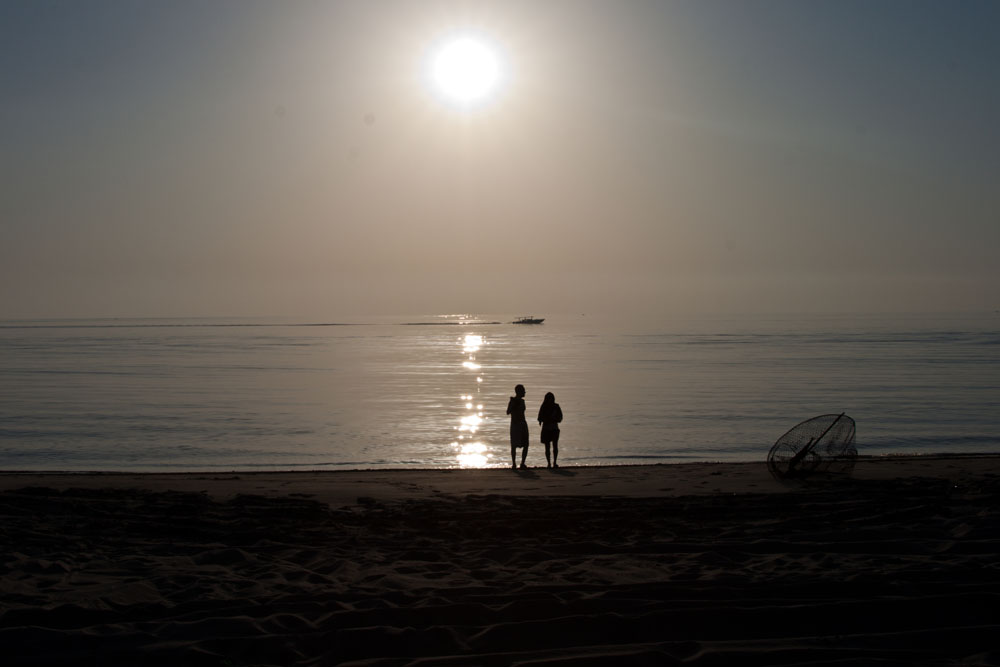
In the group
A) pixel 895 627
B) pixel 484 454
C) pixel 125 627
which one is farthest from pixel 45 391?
pixel 895 627

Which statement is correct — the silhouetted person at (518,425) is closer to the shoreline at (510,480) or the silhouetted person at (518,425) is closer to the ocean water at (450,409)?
the shoreline at (510,480)

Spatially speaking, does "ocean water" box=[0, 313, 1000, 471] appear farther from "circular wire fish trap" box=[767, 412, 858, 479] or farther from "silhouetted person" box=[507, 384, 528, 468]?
"circular wire fish trap" box=[767, 412, 858, 479]

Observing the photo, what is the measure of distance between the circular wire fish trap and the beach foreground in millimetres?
1190

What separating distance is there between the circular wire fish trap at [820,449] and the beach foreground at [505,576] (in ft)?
3.90

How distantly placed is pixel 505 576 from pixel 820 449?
7.73 metres

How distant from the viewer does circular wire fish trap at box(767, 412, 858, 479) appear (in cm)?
1259

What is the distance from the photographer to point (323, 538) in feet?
27.9

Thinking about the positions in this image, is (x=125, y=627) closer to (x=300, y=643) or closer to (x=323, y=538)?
(x=300, y=643)

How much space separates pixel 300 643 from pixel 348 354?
199ft

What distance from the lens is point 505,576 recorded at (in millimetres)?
6754

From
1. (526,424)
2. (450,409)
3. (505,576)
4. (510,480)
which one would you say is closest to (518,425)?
(526,424)

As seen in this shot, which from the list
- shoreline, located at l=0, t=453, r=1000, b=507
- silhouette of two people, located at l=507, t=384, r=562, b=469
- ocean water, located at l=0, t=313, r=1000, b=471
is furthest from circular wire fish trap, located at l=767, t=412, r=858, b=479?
ocean water, located at l=0, t=313, r=1000, b=471

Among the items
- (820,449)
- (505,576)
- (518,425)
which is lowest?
(505,576)

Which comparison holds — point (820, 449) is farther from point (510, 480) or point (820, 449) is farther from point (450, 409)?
point (450, 409)
